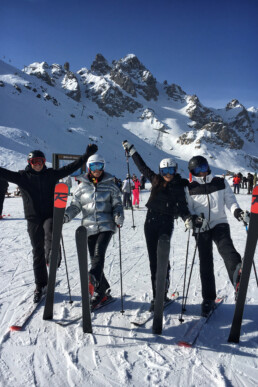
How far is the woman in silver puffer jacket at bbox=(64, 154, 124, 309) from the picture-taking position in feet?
11.0

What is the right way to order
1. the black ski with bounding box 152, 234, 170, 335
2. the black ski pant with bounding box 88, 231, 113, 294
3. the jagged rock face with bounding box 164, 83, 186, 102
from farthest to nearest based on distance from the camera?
1. the jagged rock face with bounding box 164, 83, 186, 102
2. the black ski pant with bounding box 88, 231, 113, 294
3. the black ski with bounding box 152, 234, 170, 335

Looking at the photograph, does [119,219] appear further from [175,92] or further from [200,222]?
[175,92]

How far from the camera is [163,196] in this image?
10.8ft

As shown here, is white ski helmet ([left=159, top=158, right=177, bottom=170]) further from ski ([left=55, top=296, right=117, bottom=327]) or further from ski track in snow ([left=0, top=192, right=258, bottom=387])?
ski ([left=55, top=296, right=117, bottom=327])

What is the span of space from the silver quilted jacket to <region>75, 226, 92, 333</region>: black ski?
610 mm

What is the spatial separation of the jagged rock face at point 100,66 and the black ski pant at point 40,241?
151m

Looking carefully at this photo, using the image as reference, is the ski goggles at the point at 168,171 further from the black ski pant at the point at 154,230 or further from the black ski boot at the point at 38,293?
the black ski boot at the point at 38,293

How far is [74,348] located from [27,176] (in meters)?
2.21

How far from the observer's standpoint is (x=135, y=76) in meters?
144

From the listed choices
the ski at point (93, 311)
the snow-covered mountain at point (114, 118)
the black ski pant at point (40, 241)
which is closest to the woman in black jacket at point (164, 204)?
the ski at point (93, 311)

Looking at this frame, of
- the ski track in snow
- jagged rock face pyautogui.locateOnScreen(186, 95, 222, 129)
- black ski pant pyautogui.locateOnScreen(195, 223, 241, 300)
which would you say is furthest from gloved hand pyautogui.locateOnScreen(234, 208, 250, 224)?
jagged rock face pyautogui.locateOnScreen(186, 95, 222, 129)

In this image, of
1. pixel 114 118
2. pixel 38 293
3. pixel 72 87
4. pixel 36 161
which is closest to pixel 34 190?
pixel 36 161

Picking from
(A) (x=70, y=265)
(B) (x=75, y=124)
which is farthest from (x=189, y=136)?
(A) (x=70, y=265)

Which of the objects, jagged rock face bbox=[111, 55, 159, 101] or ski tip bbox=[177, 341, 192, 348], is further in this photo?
jagged rock face bbox=[111, 55, 159, 101]
